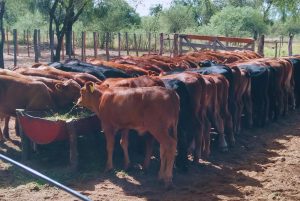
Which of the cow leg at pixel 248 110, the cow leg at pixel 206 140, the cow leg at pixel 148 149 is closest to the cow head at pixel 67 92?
the cow leg at pixel 148 149

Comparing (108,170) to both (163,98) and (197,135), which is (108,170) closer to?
(163,98)

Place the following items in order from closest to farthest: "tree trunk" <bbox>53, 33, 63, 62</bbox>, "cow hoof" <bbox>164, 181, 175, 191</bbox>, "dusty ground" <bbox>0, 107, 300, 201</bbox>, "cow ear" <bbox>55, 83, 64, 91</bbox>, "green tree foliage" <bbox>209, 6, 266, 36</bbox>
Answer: "dusty ground" <bbox>0, 107, 300, 201</bbox> → "cow hoof" <bbox>164, 181, 175, 191</bbox> → "cow ear" <bbox>55, 83, 64, 91</bbox> → "tree trunk" <bbox>53, 33, 63, 62</bbox> → "green tree foliage" <bbox>209, 6, 266, 36</bbox>

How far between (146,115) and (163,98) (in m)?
0.34

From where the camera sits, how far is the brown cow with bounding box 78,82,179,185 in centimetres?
634

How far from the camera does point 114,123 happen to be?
672 cm

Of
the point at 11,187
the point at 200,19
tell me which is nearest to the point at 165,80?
the point at 11,187

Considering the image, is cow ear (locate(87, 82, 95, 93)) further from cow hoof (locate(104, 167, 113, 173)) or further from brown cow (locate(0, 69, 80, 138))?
cow hoof (locate(104, 167, 113, 173))

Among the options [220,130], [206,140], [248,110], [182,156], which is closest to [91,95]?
[182,156]

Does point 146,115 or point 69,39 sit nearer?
point 146,115

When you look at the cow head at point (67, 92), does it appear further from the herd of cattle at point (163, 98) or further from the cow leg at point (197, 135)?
the cow leg at point (197, 135)

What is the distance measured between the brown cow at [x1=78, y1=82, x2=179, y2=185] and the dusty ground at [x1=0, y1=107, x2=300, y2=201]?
0.35 metres

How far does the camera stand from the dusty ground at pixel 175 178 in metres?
5.96

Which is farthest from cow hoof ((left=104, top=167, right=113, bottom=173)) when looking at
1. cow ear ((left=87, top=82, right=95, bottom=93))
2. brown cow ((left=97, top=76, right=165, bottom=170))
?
cow ear ((left=87, top=82, right=95, bottom=93))

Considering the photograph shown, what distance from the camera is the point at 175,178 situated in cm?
668
